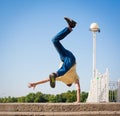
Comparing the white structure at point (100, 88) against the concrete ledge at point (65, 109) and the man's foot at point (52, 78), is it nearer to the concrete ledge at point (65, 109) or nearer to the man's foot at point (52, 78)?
the man's foot at point (52, 78)

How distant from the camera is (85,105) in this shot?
756cm

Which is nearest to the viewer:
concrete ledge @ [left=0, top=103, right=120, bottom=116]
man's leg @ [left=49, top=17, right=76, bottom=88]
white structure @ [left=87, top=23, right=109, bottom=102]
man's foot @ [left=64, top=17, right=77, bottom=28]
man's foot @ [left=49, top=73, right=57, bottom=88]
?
concrete ledge @ [left=0, top=103, right=120, bottom=116]

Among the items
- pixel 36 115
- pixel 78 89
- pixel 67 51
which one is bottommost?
pixel 36 115

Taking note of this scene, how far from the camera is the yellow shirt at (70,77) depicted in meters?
8.59

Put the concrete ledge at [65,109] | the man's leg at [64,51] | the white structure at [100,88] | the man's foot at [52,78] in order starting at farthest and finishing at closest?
1. the white structure at [100,88]
2. the man's leg at [64,51]
3. the man's foot at [52,78]
4. the concrete ledge at [65,109]

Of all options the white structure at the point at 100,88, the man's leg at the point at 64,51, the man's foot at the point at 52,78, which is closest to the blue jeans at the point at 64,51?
the man's leg at the point at 64,51

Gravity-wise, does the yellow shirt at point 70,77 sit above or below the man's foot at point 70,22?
below

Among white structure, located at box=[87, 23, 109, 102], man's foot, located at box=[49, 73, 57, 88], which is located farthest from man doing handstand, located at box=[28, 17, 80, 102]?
white structure, located at box=[87, 23, 109, 102]

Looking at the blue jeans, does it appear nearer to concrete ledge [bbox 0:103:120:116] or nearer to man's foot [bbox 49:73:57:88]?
man's foot [bbox 49:73:57:88]

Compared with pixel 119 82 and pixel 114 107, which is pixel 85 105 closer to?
pixel 114 107

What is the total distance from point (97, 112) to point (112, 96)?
20.1 ft

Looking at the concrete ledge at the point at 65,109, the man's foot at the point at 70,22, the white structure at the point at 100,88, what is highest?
the man's foot at the point at 70,22

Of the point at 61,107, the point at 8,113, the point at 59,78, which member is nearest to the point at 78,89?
the point at 59,78

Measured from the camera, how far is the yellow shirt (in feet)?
28.2
